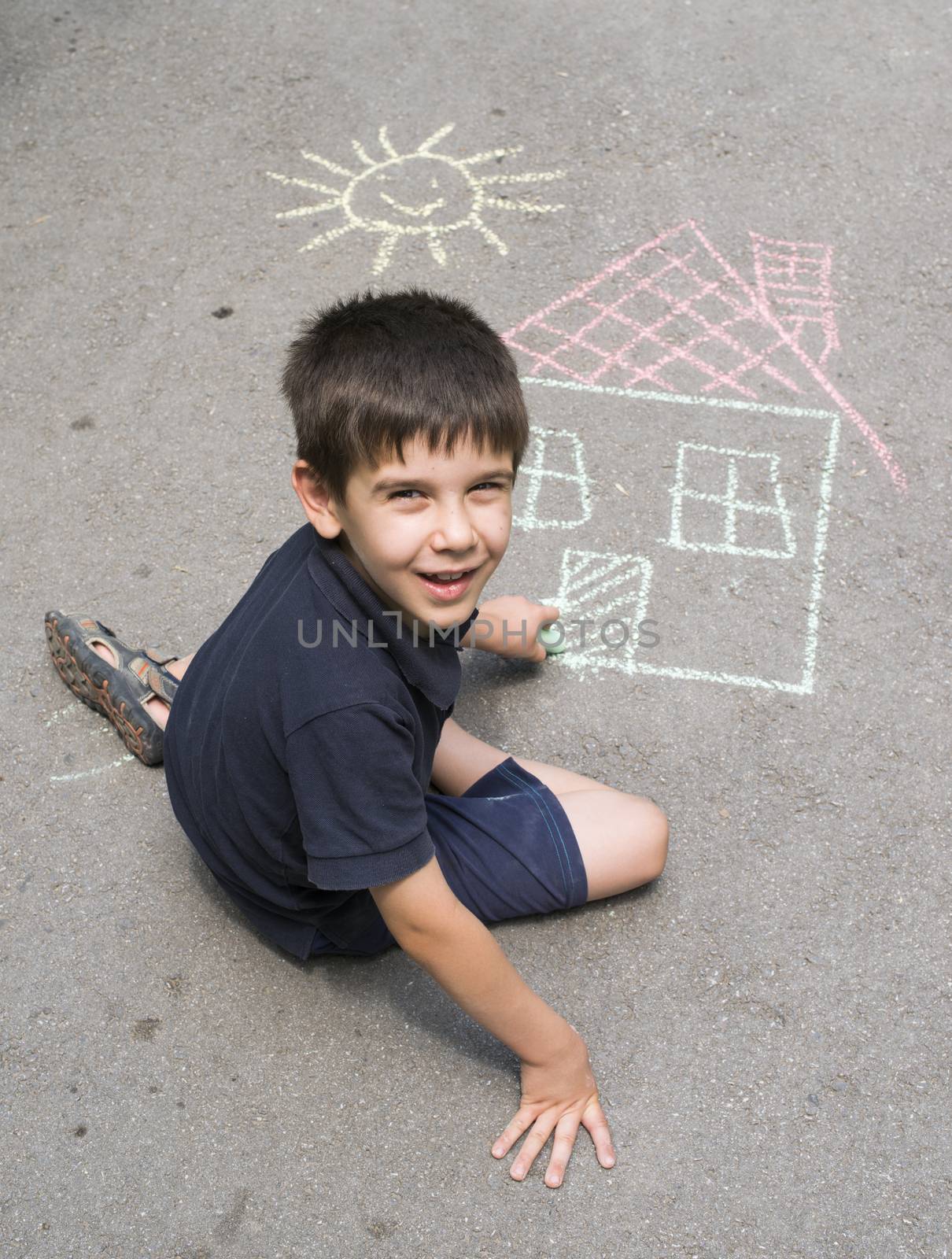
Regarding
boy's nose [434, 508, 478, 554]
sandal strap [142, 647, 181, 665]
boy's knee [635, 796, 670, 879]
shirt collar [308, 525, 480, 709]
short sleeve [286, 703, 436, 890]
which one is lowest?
boy's knee [635, 796, 670, 879]

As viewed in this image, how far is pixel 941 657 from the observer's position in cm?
271

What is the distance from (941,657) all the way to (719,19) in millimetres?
2938

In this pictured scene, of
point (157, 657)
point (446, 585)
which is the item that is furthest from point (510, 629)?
point (446, 585)

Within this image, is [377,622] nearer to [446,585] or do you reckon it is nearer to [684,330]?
[446,585]

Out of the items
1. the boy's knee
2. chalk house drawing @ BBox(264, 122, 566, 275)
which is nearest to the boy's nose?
the boy's knee

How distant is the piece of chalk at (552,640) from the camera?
2.69m

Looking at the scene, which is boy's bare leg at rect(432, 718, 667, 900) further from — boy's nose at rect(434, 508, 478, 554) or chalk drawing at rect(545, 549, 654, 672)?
boy's nose at rect(434, 508, 478, 554)

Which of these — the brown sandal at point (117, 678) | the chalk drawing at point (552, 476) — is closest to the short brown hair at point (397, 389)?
the brown sandal at point (117, 678)

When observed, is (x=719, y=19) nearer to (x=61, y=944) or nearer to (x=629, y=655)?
(x=629, y=655)

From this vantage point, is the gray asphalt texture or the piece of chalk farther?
the piece of chalk

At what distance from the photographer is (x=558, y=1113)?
1988 mm

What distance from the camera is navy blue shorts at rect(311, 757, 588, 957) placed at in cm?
217

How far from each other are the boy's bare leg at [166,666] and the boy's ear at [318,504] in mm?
815

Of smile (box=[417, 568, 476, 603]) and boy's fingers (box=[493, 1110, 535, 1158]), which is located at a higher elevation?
smile (box=[417, 568, 476, 603])
